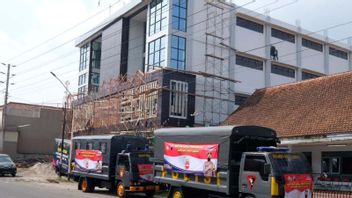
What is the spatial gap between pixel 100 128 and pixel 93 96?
439 cm

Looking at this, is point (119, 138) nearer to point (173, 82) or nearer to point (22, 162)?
point (173, 82)

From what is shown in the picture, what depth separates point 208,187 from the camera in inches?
711

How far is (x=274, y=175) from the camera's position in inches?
611

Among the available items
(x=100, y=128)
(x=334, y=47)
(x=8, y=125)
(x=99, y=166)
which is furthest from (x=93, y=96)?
(x=334, y=47)

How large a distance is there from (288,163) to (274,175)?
0.87m

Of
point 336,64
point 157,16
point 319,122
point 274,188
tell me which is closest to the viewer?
point 274,188

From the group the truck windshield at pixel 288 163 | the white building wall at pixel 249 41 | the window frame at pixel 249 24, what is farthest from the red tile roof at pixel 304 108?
the window frame at pixel 249 24

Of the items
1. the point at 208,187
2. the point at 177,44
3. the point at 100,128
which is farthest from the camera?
Result: the point at 100,128

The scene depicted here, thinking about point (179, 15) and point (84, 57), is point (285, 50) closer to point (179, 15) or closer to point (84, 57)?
point (179, 15)

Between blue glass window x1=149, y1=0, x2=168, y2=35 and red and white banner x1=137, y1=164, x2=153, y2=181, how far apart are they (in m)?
24.1

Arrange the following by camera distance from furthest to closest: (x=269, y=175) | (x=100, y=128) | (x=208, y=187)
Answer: (x=100, y=128) < (x=208, y=187) < (x=269, y=175)

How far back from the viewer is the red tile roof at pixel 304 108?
26.6 metres

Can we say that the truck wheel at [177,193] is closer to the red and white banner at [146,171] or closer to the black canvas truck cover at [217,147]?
the black canvas truck cover at [217,147]

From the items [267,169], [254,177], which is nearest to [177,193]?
[254,177]
